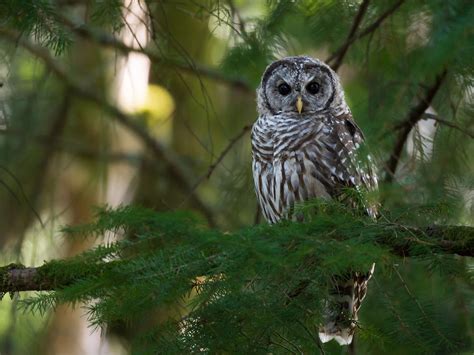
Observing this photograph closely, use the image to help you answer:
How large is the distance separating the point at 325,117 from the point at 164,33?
106 cm

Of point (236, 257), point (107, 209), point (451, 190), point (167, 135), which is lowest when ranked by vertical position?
point (236, 257)

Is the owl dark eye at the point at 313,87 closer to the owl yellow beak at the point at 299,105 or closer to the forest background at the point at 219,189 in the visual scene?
the owl yellow beak at the point at 299,105

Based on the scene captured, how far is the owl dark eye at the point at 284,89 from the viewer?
5423 mm

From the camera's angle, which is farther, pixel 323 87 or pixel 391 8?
pixel 323 87

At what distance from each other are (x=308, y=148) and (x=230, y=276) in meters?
2.22

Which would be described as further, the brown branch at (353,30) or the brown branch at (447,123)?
the brown branch at (353,30)

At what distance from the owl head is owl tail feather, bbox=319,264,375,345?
1.12m

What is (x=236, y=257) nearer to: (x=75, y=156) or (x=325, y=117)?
(x=325, y=117)

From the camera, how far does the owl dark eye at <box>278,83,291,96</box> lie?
5423mm

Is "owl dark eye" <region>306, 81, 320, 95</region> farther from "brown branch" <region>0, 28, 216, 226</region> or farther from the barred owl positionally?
"brown branch" <region>0, 28, 216, 226</region>

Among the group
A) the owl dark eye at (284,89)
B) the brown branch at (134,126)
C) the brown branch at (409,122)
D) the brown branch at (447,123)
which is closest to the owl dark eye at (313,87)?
the owl dark eye at (284,89)

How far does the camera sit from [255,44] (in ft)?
16.3

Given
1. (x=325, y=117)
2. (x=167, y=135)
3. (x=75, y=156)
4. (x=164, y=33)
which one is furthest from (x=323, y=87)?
Answer: (x=167, y=135)

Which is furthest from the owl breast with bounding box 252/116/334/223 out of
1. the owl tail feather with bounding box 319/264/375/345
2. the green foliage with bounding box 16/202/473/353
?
the green foliage with bounding box 16/202/473/353
